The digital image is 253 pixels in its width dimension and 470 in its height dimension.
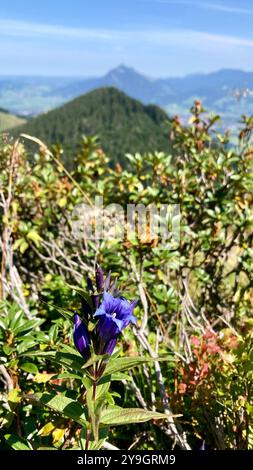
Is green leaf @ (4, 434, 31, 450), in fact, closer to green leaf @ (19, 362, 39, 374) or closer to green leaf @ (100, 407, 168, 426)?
green leaf @ (19, 362, 39, 374)

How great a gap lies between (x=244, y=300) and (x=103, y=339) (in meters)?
2.54

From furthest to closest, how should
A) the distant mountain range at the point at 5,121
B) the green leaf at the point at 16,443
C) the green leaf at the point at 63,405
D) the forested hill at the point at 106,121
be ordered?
the forested hill at the point at 106,121
the distant mountain range at the point at 5,121
the green leaf at the point at 16,443
the green leaf at the point at 63,405

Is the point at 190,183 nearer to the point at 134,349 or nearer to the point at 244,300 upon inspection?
the point at 244,300

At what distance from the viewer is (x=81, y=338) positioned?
155 centimetres

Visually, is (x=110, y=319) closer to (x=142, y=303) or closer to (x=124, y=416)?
(x=124, y=416)

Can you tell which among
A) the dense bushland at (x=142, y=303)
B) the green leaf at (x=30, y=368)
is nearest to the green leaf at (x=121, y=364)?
the dense bushland at (x=142, y=303)

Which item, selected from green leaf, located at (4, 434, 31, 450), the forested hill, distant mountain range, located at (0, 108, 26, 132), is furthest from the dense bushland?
the forested hill

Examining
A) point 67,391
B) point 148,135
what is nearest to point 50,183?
point 67,391

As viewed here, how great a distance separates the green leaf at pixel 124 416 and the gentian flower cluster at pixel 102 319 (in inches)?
10.7

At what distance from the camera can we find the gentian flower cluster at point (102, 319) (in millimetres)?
1501

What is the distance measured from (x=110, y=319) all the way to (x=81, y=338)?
0.45 feet

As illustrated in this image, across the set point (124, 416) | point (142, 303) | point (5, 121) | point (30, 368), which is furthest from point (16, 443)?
point (5, 121)

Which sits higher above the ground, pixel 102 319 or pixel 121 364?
pixel 102 319

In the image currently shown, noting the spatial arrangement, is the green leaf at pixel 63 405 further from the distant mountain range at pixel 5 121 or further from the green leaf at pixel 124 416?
the distant mountain range at pixel 5 121
